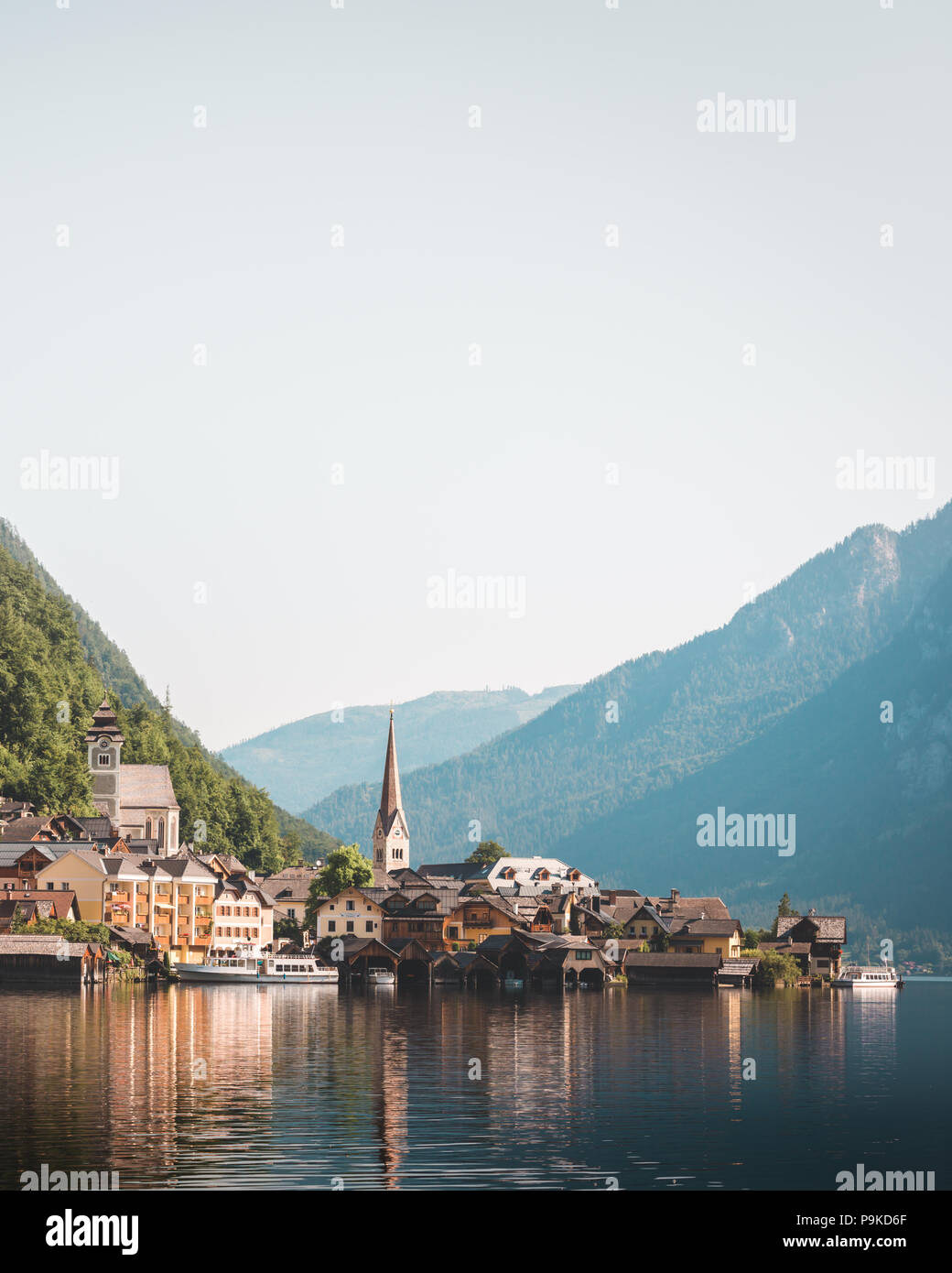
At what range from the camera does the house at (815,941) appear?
579ft

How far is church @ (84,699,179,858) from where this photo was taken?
574 ft

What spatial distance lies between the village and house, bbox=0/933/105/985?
130mm

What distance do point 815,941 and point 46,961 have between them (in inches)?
3747

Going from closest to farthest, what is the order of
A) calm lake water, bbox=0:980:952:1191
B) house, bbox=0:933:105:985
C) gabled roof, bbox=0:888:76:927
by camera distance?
calm lake water, bbox=0:980:952:1191
house, bbox=0:933:105:985
gabled roof, bbox=0:888:76:927

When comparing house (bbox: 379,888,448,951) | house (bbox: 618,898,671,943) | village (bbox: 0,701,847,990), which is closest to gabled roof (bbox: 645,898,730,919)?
village (bbox: 0,701,847,990)

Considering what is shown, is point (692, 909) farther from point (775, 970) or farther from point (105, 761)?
point (105, 761)

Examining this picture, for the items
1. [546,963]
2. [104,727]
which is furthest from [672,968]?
[104,727]

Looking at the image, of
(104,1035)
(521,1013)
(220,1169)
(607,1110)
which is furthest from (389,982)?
(220,1169)

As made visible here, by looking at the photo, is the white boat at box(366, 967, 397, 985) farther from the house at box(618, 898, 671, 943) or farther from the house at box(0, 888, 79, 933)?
the house at box(618, 898, 671, 943)

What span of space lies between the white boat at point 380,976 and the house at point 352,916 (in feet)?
45.6

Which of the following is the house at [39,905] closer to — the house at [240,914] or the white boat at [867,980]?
the house at [240,914]

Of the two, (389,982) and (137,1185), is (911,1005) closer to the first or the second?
(389,982)
